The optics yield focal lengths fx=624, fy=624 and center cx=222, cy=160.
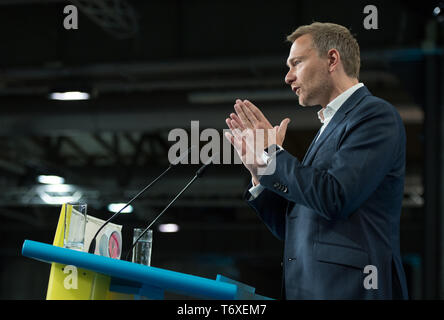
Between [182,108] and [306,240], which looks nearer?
[306,240]

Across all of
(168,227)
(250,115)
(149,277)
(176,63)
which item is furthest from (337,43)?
(168,227)

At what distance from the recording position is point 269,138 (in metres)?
1.61

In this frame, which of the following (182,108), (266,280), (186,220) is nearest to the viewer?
(182,108)

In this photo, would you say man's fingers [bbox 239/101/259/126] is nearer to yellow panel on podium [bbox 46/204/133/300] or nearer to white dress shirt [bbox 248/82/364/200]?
white dress shirt [bbox 248/82/364/200]

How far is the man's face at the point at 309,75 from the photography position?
180 centimetres

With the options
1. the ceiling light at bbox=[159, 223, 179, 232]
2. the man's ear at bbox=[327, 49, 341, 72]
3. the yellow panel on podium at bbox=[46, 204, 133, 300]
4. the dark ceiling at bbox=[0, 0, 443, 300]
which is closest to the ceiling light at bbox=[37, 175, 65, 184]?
the dark ceiling at bbox=[0, 0, 443, 300]

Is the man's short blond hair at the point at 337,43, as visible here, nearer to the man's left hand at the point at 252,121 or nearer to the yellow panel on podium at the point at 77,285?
the man's left hand at the point at 252,121

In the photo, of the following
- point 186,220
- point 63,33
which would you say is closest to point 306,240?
point 63,33

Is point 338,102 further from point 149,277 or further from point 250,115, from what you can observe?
point 149,277

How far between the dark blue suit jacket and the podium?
21 cm

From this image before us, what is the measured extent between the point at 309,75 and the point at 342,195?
1.54ft

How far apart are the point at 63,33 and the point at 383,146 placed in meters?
5.92

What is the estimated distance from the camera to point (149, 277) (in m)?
1.36

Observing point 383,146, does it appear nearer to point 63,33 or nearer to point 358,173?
point 358,173
